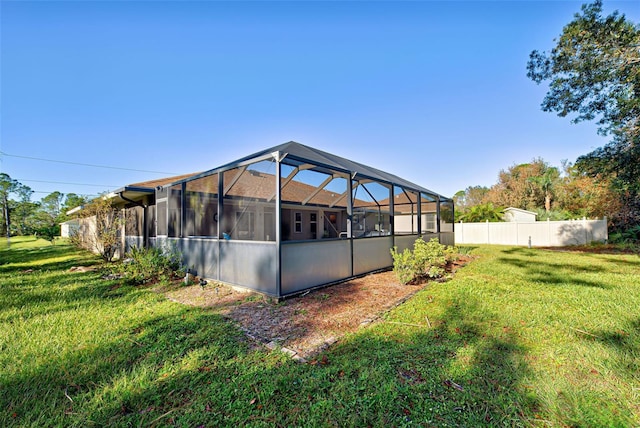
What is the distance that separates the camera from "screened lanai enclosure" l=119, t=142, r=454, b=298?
16.0 feet

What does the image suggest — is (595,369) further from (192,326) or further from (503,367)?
(192,326)

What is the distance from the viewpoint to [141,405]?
6.57ft

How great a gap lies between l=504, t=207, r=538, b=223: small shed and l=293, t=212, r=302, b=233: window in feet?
59.5

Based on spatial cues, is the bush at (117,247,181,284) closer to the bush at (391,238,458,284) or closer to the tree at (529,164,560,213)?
the bush at (391,238,458,284)

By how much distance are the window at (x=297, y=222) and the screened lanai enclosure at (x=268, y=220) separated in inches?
87.6

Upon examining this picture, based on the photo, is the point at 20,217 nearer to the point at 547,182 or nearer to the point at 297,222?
the point at 297,222

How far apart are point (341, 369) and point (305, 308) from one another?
187 centimetres

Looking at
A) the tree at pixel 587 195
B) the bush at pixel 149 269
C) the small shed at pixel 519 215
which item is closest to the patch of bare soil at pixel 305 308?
the bush at pixel 149 269

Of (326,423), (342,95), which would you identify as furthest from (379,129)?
(326,423)

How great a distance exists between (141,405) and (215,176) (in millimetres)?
5221

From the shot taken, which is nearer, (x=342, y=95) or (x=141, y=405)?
(x=141, y=405)

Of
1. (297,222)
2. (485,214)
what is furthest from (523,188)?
(297,222)

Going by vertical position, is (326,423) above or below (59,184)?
below

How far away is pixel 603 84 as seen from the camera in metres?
8.98
